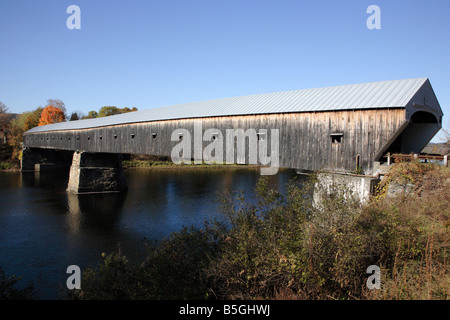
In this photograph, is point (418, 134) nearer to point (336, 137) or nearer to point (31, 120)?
point (336, 137)

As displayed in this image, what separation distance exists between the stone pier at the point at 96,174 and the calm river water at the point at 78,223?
3.49 feet

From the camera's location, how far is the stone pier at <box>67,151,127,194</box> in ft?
74.9

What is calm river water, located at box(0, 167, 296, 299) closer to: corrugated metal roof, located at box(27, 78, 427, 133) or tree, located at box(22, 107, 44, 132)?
corrugated metal roof, located at box(27, 78, 427, 133)

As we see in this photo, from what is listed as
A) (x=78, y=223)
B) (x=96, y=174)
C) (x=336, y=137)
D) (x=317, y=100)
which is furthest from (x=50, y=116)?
(x=336, y=137)

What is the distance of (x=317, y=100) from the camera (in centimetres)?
1101

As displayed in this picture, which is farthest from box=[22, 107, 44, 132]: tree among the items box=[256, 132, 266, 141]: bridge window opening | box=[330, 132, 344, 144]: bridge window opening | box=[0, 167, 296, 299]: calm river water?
box=[330, 132, 344, 144]: bridge window opening

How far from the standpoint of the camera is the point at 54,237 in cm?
1288

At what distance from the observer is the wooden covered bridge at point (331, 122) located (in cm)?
898

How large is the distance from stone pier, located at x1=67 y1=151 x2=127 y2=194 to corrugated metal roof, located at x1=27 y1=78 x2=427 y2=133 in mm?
10124

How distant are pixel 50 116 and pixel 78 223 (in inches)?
1739

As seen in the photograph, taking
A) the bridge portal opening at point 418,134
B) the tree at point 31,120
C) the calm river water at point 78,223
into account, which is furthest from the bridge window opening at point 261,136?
the tree at point 31,120

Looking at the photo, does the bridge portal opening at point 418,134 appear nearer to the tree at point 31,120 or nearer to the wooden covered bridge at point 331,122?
the wooden covered bridge at point 331,122

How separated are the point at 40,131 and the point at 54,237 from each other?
2653cm
